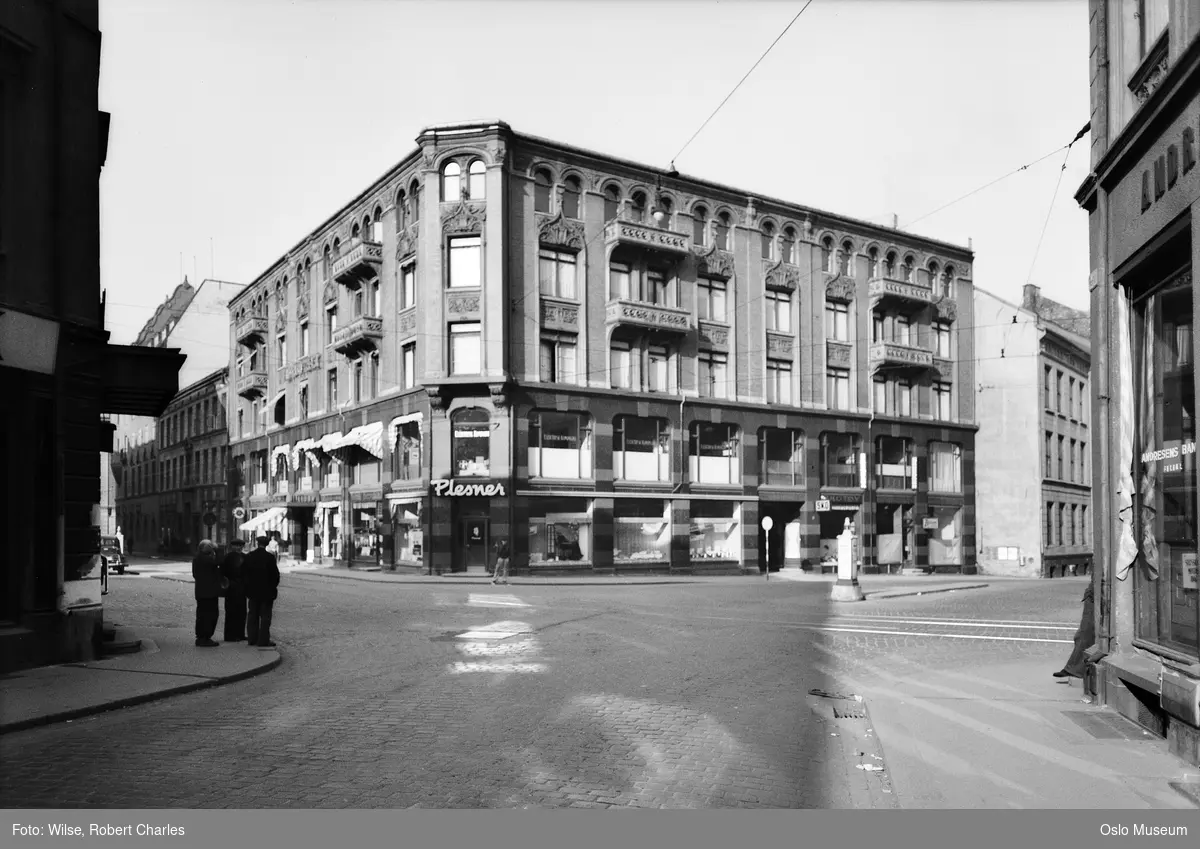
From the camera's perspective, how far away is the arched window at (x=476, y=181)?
116 feet

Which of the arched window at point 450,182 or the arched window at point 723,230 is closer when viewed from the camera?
the arched window at point 450,182

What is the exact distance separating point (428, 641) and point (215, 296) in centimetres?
5575

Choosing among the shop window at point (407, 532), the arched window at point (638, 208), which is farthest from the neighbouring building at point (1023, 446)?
the shop window at point (407, 532)

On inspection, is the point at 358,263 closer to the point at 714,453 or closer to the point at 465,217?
the point at 465,217

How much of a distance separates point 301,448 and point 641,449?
17.7 metres

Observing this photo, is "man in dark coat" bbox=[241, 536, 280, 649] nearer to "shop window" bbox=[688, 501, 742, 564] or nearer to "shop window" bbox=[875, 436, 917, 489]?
"shop window" bbox=[688, 501, 742, 564]

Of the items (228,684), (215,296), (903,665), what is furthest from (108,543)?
(903,665)

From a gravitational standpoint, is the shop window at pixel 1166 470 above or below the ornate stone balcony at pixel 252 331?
below

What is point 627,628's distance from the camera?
704 inches

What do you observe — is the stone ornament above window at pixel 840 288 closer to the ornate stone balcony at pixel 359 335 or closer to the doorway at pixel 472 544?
the doorway at pixel 472 544

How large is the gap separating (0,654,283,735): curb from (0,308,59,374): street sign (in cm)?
423

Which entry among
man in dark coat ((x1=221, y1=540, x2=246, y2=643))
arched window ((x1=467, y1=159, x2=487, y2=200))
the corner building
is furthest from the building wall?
man in dark coat ((x1=221, y1=540, x2=246, y2=643))

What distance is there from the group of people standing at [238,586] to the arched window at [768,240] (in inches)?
1212

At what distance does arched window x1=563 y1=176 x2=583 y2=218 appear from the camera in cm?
3675
